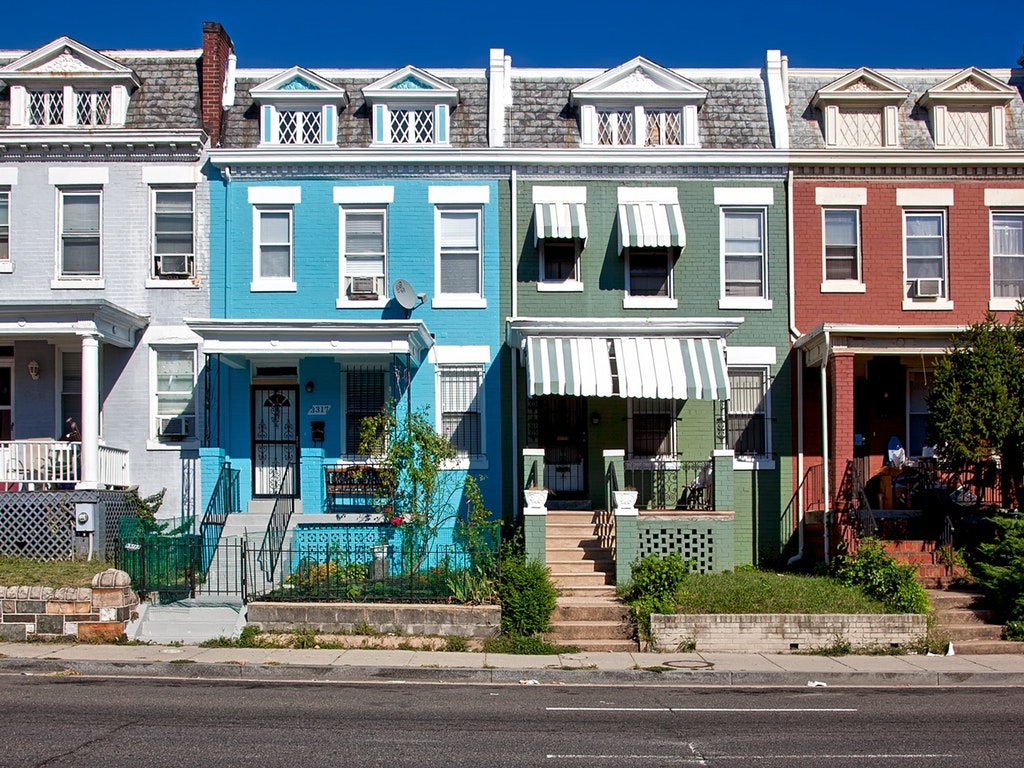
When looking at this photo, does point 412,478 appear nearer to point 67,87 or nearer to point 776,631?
point 776,631

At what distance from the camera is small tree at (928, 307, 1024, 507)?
17156mm

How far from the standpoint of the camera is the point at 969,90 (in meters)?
21.2

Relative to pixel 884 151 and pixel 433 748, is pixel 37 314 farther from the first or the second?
pixel 884 151

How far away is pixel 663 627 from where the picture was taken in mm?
15234

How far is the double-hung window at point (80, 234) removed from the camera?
68.0 ft

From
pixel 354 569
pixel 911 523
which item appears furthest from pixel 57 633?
pixel 911 523

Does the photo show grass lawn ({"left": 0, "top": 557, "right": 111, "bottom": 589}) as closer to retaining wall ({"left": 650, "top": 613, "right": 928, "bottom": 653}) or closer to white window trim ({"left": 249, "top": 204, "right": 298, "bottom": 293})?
white window trim ({"left": 249, "top": 204, "right": 298, "bottom": 293})

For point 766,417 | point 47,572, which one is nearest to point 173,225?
point 47,572

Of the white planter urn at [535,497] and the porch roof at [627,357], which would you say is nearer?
the white planter urn at [535,497]

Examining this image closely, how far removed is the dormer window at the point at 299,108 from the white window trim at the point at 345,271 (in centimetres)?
146

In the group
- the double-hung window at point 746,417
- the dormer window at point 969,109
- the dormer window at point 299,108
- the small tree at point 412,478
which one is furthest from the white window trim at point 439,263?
the dormer window at point 969,109

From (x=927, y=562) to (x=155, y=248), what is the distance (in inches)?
592

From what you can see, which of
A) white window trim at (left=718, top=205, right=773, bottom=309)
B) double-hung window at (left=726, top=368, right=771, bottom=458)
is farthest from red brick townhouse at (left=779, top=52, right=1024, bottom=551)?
Answer: double-hung window at (left=726, top=368, right=771, bottom=458)

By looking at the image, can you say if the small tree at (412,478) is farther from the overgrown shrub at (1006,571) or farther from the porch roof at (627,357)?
the overgrown shrub at (1006,571)
